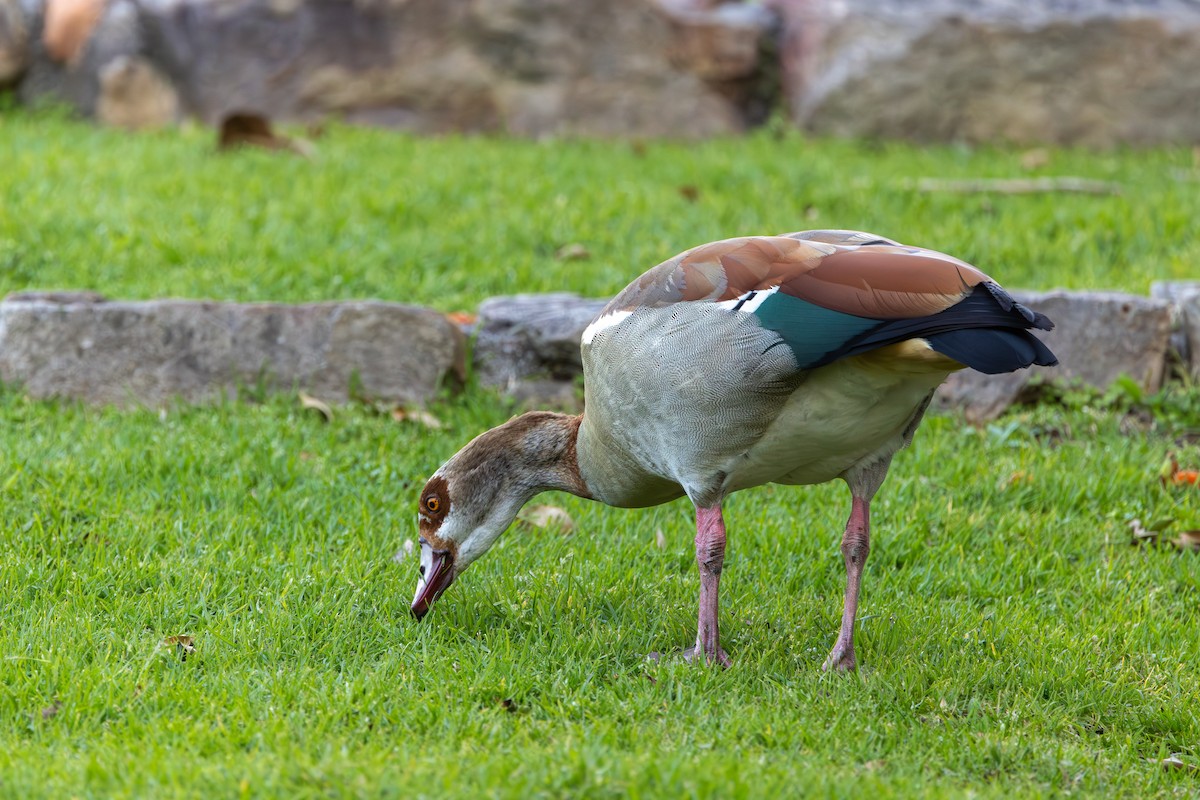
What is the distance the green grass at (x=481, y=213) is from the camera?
696 cm

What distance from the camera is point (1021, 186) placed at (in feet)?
27.3

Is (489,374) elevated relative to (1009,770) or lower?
lower

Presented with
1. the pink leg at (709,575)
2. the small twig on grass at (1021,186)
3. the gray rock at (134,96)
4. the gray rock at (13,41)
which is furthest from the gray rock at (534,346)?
the gray rock at (13,41)

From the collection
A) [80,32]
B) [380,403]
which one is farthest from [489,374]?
[80,32]

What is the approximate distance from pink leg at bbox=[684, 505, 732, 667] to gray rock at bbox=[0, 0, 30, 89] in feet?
A: 25.6

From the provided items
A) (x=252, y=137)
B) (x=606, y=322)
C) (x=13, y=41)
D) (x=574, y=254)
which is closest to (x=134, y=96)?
(x=13, y=41)

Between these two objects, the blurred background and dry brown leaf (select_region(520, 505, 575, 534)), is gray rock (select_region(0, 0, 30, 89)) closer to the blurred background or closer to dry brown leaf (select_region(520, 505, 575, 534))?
the blurred background

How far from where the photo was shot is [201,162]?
336 inches

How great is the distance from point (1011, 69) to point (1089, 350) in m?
4.25

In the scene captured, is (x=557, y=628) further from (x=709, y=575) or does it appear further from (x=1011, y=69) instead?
(x=1011, y=69)

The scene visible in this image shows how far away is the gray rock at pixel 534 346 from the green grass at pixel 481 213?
1.90ft

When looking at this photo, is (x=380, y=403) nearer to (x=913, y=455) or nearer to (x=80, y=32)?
(x=913, y=455)

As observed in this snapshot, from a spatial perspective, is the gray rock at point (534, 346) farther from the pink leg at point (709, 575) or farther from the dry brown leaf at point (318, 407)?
the pink leg at point (709, 575)

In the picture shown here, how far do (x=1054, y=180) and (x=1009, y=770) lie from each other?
5752mm
